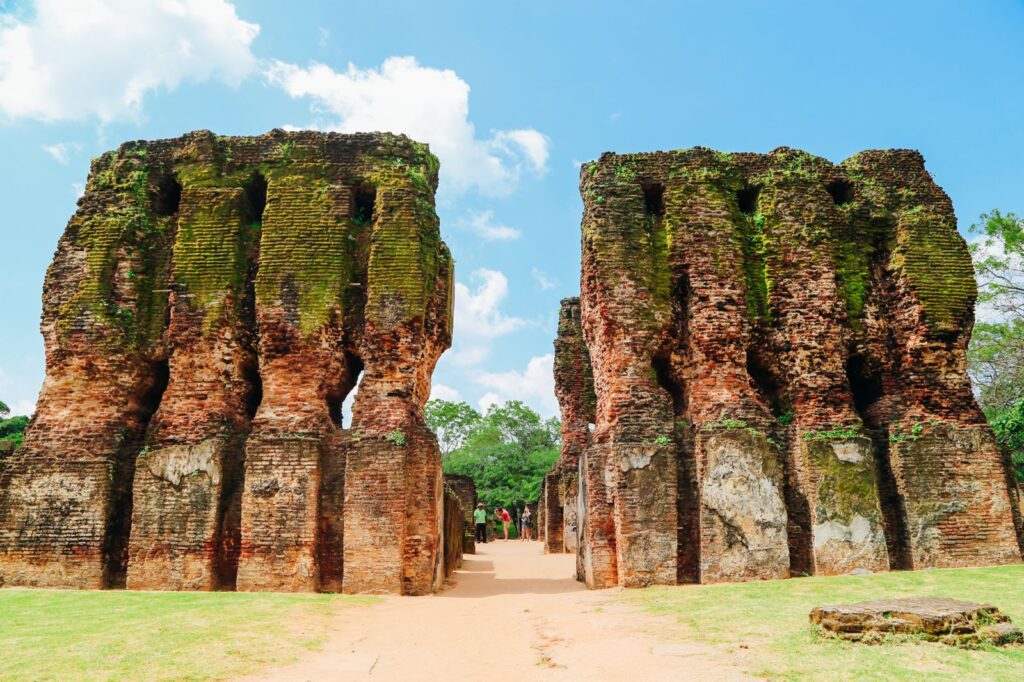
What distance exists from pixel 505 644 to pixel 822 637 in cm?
299

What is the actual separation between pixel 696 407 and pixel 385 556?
5.41 metres

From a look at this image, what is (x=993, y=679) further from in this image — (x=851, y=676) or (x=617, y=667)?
(x=617, y=667)

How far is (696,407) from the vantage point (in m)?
11.5

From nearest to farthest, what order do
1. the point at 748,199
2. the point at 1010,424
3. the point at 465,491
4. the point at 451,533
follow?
the point at 748,199 < the point at 451,533 < the point at 1010,424 < the point at 465,491

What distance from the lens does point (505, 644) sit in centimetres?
702

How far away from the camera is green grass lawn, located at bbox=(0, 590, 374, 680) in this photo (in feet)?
17.4

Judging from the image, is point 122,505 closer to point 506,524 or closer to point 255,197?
point 255,197

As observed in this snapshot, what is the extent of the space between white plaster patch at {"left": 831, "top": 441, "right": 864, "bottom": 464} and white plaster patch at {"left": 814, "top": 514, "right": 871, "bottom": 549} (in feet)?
2.79

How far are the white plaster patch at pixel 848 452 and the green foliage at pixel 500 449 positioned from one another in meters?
23.2

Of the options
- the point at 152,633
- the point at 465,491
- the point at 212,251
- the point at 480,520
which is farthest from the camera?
the point at 465,491

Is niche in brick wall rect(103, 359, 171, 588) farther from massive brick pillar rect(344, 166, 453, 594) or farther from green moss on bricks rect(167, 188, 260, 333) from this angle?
massive brick pillar rect(344, 166, 453, 594)

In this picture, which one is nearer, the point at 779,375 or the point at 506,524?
the point at 779,375

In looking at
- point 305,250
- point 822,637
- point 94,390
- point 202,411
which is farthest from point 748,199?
point 94,390

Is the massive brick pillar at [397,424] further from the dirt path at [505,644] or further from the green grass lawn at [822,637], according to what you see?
the green grass lawn at [822,637]
